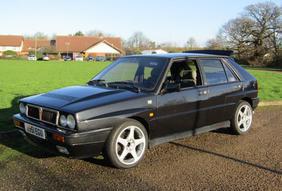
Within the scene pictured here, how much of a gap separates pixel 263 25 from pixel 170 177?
65.5 metres

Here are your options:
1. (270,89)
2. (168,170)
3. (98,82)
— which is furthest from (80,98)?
(270,89)

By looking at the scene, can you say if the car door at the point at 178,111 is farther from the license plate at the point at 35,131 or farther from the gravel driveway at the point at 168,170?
the license plate at the point at 35,131

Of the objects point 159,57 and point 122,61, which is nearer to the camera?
point 159,57

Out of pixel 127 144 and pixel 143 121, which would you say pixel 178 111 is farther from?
pixel 127 144

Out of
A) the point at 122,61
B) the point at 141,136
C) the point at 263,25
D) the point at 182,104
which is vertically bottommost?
the point at 141,136

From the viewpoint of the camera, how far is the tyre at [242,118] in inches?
283

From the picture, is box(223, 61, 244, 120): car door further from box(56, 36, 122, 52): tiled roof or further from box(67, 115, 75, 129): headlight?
box(56, 36, 122, 52): tiled roof

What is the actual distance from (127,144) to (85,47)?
98462 millimetres

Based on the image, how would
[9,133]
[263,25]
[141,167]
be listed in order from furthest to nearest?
[263,25] < [9,133] < [141,167]

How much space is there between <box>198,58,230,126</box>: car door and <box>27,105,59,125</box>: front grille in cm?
251

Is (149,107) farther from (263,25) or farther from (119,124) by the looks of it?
(263,25)

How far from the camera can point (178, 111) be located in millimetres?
5883

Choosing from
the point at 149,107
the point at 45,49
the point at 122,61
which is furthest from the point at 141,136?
the point at 45,49

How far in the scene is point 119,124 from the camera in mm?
5102
